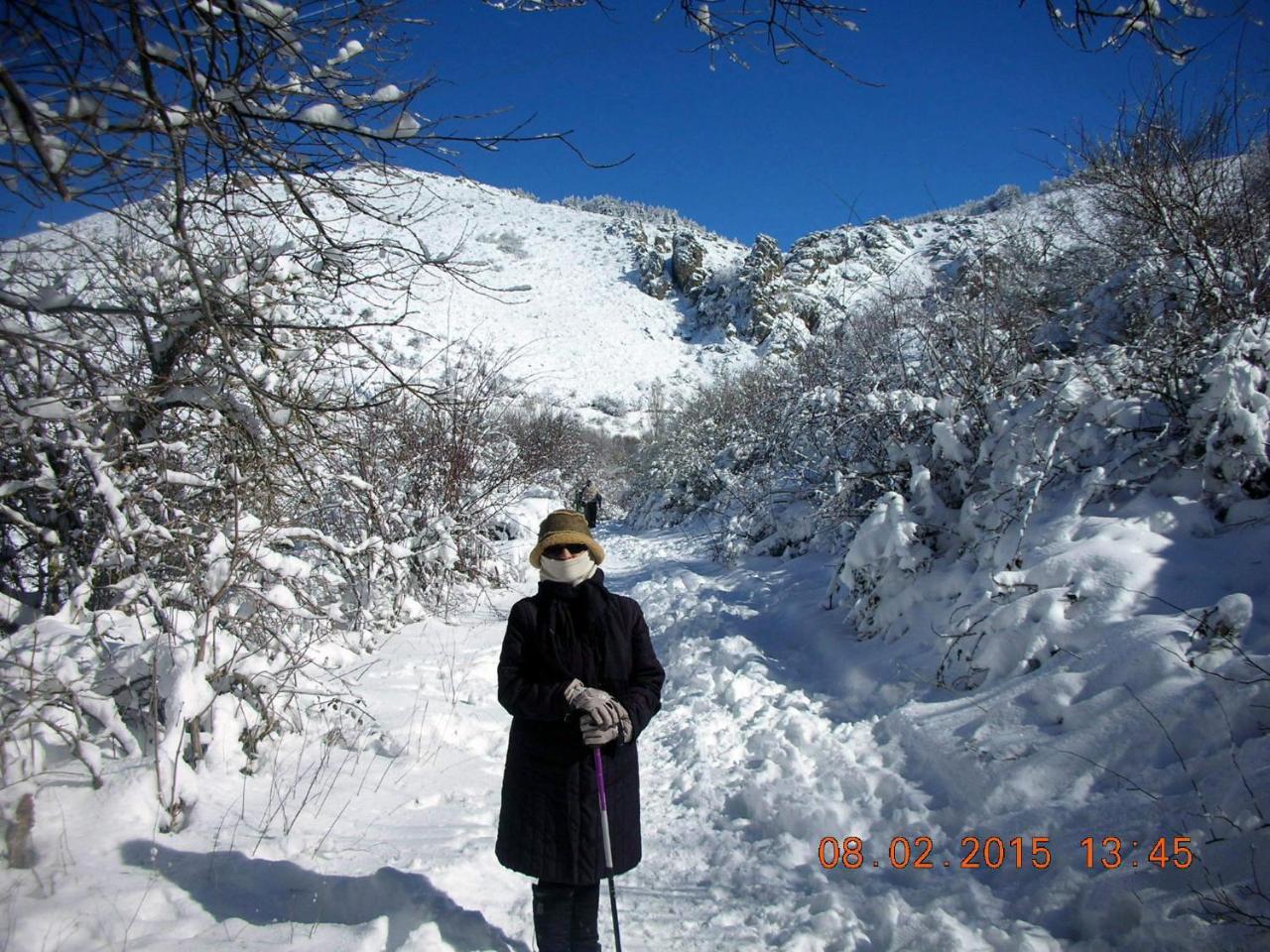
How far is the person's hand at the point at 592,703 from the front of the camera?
85.4 inches

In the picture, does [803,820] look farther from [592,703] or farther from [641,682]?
[592,703]

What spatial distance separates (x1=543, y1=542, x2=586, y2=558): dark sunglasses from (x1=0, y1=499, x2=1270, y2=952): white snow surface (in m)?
1.54

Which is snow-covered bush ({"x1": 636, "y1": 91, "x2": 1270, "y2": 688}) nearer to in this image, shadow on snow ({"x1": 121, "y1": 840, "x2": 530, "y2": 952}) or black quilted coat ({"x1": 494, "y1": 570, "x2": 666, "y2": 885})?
black quilted coat ({"x1": 494, "y1": 570, "x2": 666, "y2": 885})

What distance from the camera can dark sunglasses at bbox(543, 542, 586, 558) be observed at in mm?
2414

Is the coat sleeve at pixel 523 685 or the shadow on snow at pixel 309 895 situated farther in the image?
the shadow on snow at pixel 309 895

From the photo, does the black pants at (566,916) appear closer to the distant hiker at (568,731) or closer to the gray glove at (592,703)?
the distant hiker at (568,731)

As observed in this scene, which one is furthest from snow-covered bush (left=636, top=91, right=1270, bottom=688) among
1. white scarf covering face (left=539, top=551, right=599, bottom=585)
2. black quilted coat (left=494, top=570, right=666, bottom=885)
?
white scarf covering face (left=539, top=551, right=599, bottom=585)

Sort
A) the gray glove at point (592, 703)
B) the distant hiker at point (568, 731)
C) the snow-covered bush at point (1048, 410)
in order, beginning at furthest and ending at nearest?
the snow-covered bush at point (1048, 410)
the distant hiker at point (568, 731)
the gray glove at point (592, 703)

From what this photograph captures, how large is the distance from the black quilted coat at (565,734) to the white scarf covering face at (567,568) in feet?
0.13

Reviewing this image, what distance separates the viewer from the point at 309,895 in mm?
2574

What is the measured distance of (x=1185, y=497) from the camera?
4.20m

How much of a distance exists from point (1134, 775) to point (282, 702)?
4492 mm
